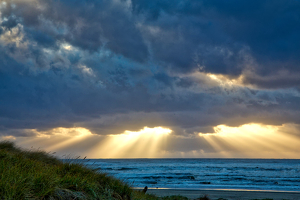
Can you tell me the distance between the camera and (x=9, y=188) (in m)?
4.53

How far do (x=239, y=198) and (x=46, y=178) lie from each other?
17.0 m

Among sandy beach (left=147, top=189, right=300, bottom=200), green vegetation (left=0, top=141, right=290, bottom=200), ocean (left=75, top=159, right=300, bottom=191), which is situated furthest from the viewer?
ocean (left=75, top=159, right=300, bottom=191)

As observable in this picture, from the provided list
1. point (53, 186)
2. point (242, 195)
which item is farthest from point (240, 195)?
point (53, 186)

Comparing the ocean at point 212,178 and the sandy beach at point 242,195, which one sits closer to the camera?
the sandy beach at point 242,195

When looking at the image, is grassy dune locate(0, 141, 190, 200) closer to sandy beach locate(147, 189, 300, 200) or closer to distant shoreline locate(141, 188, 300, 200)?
distant shoreline locate(141, 188, 300, 200)

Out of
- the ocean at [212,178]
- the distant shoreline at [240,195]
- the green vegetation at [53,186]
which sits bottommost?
the ocean at [212,178]

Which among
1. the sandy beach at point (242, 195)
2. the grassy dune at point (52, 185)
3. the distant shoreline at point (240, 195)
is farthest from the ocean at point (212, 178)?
the sandy beach at point (242, 195)

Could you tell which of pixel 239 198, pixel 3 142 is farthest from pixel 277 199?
pixel 3 142

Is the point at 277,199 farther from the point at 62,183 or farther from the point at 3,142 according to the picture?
the point at 3,142

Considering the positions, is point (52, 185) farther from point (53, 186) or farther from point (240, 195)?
point (240, 195)

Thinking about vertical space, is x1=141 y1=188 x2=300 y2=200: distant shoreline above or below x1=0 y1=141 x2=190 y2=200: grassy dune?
below

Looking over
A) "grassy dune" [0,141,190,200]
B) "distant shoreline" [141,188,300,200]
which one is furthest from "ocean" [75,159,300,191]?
"distant shoreline" [141,188,300,200]

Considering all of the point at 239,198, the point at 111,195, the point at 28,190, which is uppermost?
the point at 28,190

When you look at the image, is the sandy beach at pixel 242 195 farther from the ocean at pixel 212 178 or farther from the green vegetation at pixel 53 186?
the green vegetation at pixel 53 186
